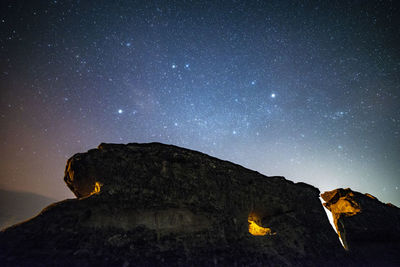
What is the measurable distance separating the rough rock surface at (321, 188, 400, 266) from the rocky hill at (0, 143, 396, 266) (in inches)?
46.3

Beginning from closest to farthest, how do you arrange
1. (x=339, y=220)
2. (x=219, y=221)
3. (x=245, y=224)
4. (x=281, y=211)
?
(x=219, y=221), (x=245, y=224), (x=281, y=211), (x=339, y=220)

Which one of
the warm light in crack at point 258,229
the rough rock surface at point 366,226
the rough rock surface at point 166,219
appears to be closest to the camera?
the rough rock surface at point 166,219

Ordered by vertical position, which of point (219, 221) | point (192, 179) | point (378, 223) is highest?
point (192, 179)

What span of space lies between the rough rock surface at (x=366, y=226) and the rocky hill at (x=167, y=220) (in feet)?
3.86

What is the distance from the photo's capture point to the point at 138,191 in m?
6.79

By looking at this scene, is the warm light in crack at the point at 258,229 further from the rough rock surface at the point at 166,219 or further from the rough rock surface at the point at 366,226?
the rough rock surface at the point at 366,226

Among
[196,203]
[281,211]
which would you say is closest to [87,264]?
[196,203]

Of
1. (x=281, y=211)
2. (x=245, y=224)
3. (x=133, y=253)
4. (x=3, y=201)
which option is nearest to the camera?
(x=133, y=253)

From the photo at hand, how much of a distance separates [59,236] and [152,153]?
4.00 m

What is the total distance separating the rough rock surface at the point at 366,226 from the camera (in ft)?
32.1

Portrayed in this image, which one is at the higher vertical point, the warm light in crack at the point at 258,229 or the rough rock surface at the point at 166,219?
the rough rock surface at the point at 166,219

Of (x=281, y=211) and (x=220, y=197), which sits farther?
(x=281, y=211)

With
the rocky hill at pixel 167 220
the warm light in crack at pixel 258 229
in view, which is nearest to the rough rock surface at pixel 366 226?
the rocky hill at pixel 167 220

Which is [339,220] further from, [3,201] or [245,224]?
[3,201]
